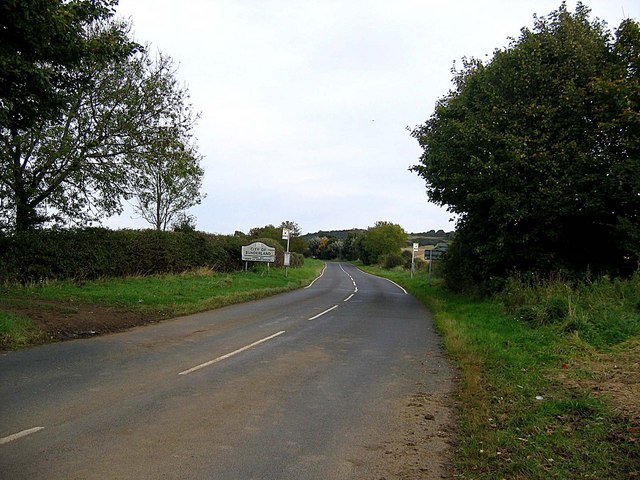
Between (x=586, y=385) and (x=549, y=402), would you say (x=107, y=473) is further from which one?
(x=586, y=385)

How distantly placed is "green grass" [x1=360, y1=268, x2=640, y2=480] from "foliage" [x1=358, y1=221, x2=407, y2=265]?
3328 inches

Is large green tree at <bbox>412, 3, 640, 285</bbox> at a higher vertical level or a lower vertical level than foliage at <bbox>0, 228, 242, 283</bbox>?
higher

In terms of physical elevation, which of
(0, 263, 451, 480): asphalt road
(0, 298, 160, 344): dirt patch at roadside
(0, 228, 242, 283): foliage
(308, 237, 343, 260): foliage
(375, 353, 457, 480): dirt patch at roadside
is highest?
(308, 237, 343, 260): foliage

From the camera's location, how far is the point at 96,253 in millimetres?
20766

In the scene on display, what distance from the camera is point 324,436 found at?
209 inches

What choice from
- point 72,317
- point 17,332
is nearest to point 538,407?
point 17,332

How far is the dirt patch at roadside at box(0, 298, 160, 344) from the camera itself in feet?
37.4

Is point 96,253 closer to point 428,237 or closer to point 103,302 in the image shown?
point 103,302

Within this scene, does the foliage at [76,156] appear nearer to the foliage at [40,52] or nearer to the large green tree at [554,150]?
the foliage at [40,52]

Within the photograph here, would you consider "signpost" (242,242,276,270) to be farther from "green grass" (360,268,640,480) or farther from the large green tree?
"green grass" (360,268,640,480)

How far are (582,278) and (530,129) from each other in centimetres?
534

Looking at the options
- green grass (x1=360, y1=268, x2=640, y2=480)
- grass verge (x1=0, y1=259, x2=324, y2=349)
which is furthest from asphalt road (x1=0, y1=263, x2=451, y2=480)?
grass verge (x1=0, y1=259, x2=324, y2=349)

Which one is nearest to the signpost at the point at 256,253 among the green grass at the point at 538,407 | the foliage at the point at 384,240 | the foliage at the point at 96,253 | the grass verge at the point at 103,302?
the foliage at the point at 96,253

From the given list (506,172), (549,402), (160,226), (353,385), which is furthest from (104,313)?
(160,226)
